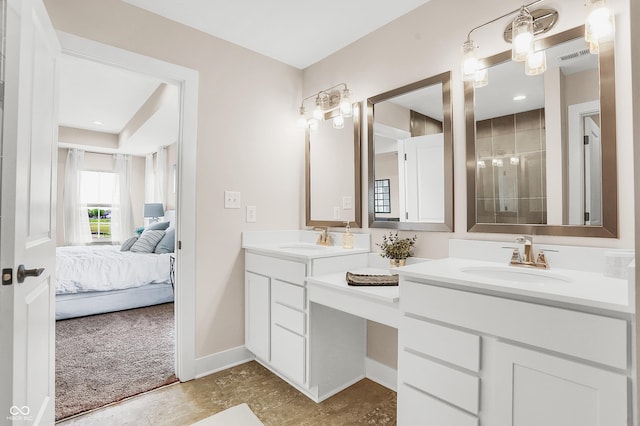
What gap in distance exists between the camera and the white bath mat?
1723 millimetres

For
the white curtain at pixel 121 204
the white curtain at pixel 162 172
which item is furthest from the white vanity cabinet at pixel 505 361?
the white curtain at pixel 121 204

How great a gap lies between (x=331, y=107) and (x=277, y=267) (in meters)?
1.30

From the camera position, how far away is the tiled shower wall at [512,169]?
1550 mm

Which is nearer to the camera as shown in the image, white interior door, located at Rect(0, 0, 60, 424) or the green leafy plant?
white interior door, located at Rect(0, 0, 60, 424)

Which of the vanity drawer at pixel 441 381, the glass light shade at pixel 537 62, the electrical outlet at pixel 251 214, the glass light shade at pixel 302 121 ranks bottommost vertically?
the vanity drawer at pixel 441 381

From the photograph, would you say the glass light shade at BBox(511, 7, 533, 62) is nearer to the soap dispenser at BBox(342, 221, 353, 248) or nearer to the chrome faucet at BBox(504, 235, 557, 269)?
the chrome faucet at BBox(504, 235, 557, 269)

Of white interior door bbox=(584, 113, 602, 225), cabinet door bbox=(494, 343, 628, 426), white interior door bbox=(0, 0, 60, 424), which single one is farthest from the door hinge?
white interior door bbox=(584, 113, 602, 225)

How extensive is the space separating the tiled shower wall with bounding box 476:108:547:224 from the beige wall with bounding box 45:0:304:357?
5.07 feet

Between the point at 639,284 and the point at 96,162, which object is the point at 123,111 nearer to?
the point at 96,162

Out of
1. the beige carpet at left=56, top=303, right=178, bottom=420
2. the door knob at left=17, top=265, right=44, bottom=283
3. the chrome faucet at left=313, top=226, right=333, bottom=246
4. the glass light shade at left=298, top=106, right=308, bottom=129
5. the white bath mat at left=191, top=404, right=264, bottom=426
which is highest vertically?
the glass light shade at left=298, top=106, right=308, bottom=129

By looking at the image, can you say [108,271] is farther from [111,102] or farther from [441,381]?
[441,381]

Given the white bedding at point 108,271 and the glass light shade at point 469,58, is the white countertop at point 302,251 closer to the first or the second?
the glass light shade at point 469,58

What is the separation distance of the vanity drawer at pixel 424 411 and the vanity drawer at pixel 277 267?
0.81 m

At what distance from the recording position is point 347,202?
2.46 m
